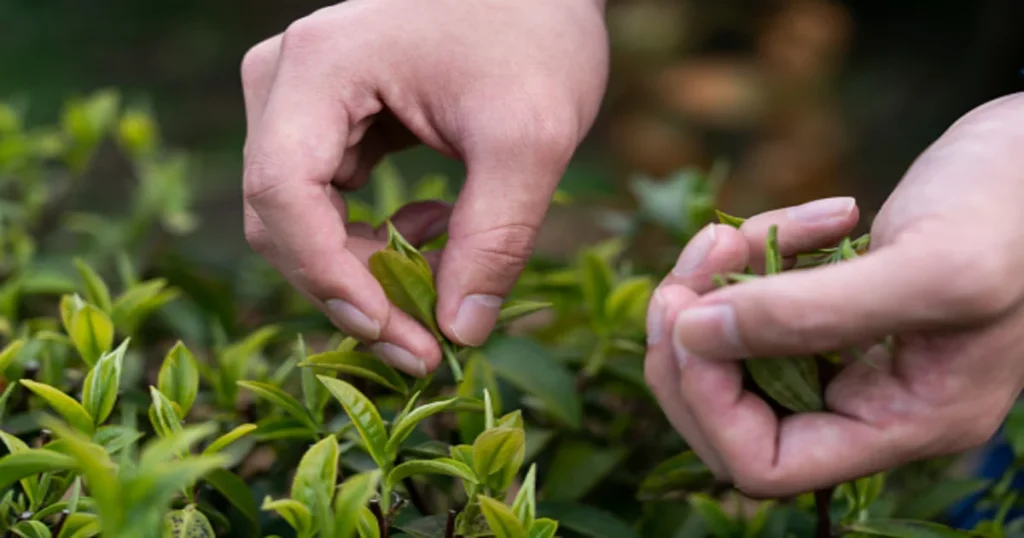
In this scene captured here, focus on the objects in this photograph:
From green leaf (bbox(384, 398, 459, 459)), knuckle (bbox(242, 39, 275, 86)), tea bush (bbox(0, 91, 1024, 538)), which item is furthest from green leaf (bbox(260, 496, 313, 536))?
knuckle (bbox(242, 39, 275, 86))

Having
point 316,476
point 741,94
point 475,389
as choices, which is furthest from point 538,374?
point 741,94

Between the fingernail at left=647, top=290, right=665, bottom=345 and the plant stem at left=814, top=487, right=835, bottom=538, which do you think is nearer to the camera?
the fingernail at left=647, top=290, right=665, bottom=345

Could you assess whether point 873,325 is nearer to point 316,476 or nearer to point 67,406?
point 316,476

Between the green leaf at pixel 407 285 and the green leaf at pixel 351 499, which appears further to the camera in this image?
the green leaf at pixel 407 285

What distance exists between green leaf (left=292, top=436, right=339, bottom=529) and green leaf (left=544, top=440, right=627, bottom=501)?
1.10 feet

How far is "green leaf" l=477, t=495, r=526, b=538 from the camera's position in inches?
28.4

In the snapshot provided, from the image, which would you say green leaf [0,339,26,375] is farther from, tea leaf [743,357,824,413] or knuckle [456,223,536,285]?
tea leaf [743,357,824,413]

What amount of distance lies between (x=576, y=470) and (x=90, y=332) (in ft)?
1.57

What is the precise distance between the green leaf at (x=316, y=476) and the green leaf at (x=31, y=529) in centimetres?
19

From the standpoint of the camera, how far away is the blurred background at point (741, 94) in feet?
13.0

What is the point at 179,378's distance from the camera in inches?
35.2

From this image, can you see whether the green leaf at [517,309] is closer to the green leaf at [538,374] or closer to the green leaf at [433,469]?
the green leaf at [538,374]

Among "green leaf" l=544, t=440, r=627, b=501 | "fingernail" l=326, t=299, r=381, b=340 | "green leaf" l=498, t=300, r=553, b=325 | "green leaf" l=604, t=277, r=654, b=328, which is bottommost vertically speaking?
"green leaf" l=544, t=440, r=627, b=501

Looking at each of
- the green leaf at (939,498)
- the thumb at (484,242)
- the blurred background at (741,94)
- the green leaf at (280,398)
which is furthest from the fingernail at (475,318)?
the blurred background at (741,94)
